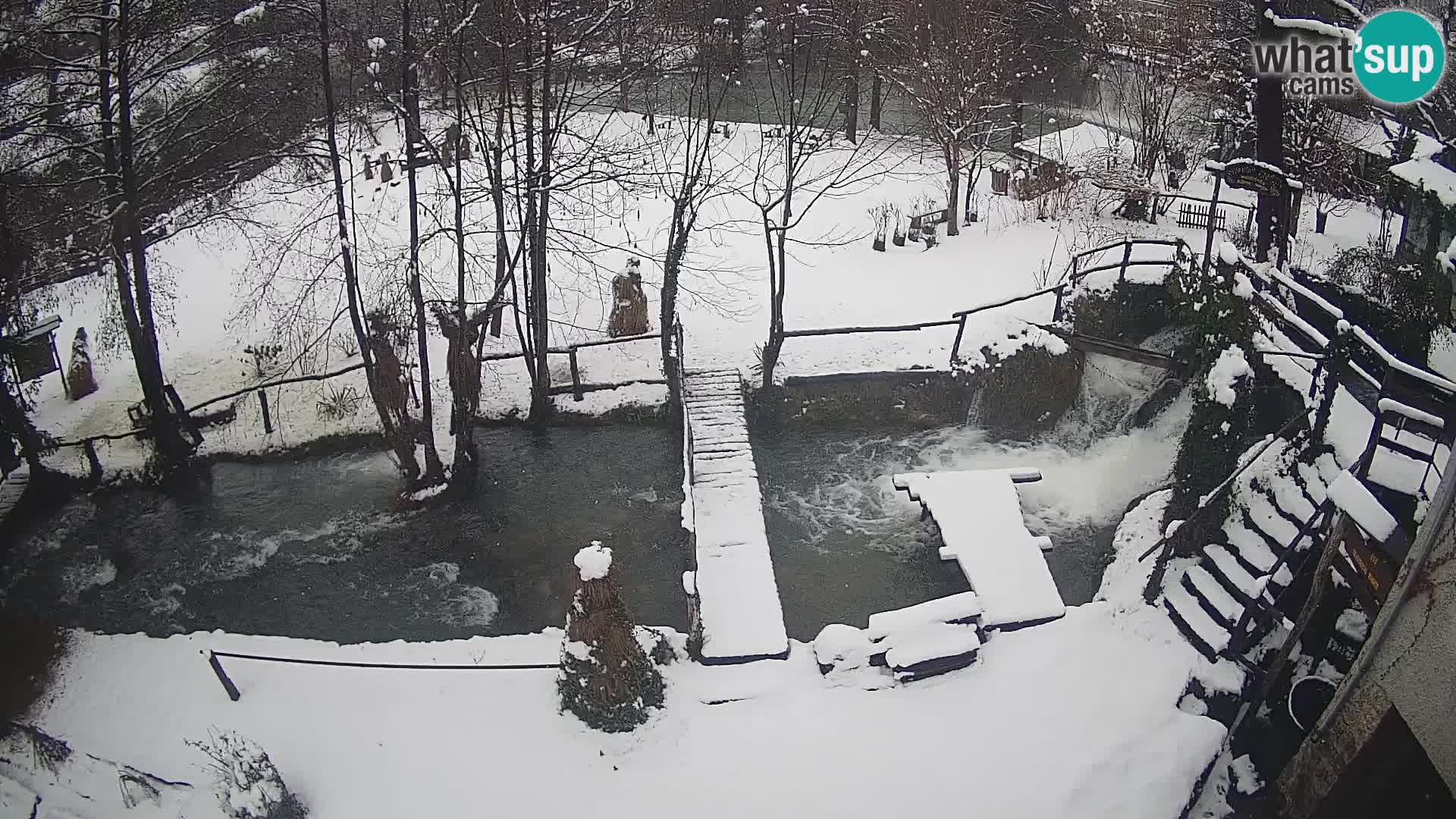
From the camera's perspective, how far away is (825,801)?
8.58 m

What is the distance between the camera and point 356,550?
1339 centimetres

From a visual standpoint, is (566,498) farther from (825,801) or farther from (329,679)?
(825,801)

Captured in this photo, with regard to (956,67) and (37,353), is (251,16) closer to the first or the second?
(37,353)

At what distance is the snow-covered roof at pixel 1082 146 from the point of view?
74.6 feet

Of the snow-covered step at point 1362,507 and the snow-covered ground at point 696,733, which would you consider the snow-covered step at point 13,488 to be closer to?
the snow-covered ground at point 696,733

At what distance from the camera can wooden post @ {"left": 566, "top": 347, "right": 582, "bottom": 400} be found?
15.7 meters

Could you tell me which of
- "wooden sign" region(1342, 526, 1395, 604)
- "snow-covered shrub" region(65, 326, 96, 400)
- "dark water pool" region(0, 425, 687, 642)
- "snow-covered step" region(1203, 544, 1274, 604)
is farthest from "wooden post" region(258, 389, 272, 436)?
"wooden sign" region(1342, 526, 1395, 604)

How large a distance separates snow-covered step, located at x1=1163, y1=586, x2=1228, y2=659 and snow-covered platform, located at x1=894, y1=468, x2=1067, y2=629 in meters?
1.30

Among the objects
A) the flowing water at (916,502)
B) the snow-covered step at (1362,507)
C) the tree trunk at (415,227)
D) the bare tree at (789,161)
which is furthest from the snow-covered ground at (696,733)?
the bare tree at (789,161)

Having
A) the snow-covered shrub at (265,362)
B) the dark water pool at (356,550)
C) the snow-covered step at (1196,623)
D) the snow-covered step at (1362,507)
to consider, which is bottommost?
the dark water pool at (356,550)

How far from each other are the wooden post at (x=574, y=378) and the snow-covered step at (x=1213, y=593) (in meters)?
9.64

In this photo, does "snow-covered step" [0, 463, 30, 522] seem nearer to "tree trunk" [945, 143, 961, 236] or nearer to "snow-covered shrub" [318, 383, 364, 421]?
"snow-covered shrub" [318, 383, 364, 421]

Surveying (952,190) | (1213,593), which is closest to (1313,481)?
(1213,593)

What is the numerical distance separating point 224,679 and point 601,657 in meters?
3.97
